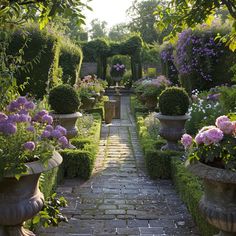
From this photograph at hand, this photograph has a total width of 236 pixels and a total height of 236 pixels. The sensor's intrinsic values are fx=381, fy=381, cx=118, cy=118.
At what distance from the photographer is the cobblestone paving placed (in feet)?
13.3

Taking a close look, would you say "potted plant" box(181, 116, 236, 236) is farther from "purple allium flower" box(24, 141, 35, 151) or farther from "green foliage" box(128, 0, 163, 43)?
"green foliage" box(128, 0, 163, 43)

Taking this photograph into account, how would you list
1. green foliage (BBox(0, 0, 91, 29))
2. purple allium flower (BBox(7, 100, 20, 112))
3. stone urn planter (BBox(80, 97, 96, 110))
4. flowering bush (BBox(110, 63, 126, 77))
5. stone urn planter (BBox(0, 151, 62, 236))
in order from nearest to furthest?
green foliage (BBox(0, 0, 91, 29)), stone urn planter (BBox(0, 151, 62, 236)), purple allium flower (BBox(7, 100, 20, 112)), stone urn planter (BBox(80, 97, 96, 110)), flowering bush (BBox(110, 63, 126, 77))

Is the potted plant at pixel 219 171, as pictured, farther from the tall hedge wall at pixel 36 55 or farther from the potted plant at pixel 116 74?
the potted plant at pixel 116 74

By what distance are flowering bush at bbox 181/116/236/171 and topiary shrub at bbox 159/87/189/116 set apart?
385cm

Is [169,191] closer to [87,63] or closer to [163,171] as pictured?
[163,171]

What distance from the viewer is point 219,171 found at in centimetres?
277

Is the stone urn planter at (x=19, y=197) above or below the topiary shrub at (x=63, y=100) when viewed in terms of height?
below

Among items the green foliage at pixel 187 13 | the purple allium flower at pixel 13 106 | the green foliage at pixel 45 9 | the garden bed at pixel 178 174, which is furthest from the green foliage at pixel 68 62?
the green foliage at pixel 45 9

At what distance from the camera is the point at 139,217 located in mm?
4434

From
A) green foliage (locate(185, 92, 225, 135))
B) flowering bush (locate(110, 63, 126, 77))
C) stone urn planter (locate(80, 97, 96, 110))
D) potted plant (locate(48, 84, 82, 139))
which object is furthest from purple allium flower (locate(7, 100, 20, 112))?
flowering bush (locate(110, 63, 126, 77))

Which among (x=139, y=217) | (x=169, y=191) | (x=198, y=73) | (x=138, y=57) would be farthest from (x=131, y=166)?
(x=138, y=57)

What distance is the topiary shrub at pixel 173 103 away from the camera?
686 centimetres

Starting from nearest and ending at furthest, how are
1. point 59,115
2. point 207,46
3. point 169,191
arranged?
1. point 169,191
2. point 59,115
3. point 207,46

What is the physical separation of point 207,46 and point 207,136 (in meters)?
8.77
